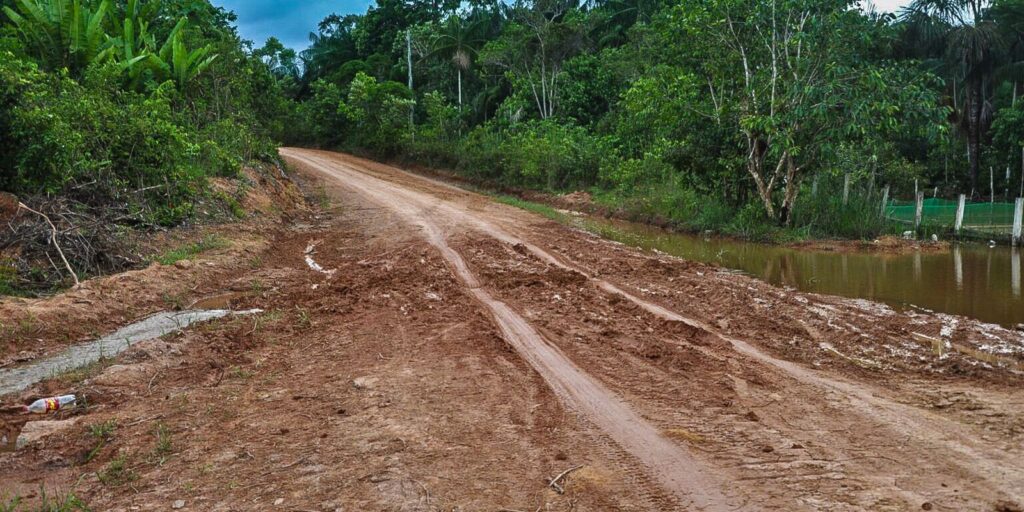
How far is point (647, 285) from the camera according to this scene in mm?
9695

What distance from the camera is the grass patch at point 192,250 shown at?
988cm

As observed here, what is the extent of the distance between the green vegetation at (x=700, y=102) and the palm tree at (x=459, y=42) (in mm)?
117

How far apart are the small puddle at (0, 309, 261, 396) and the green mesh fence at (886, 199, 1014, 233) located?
50.8ft

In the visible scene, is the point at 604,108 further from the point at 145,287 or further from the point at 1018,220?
the point at 145,287

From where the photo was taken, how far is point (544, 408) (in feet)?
15.9

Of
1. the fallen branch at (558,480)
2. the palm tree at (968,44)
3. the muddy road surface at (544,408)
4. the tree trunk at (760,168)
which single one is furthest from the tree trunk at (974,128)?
the fallen branch at (558,480)

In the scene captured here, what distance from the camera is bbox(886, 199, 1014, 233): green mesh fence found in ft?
51.5

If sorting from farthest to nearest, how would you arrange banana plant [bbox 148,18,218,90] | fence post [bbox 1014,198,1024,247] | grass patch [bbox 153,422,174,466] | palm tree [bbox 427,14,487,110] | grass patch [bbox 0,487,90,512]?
palm tree [bbox 427,14,487,110]
banana plant [bbox 148,18,218,90]
fence post [bbox 1014,198,1024,247]
grass patch [bbox 153,422,174,466]
grass patch [bbox 0,487,90,512]

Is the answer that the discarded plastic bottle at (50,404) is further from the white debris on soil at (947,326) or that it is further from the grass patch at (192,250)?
the white debris on soil at (947,326)

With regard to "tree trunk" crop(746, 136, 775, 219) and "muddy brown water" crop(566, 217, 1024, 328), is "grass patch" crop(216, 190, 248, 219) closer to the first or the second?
"muddy brown water" crop(566, 217, 1024, 328)

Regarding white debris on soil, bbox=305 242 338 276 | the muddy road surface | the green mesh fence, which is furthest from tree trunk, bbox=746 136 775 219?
white debris on soil, bbox=305 242 338 276

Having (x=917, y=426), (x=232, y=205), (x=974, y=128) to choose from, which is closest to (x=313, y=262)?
(x=232, y=205)

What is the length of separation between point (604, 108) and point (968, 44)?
14839 millimetres

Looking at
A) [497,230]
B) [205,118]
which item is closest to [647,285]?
[497,230]
